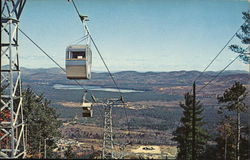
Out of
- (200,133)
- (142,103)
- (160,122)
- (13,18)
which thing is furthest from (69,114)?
(13,18)

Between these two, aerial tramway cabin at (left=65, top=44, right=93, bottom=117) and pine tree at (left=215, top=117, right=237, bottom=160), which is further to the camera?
pine tree at (left=215, top=117, right=237, bottom=160)

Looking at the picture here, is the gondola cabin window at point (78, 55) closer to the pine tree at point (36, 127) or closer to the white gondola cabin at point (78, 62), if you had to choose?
the white gondola cabin at point (78, 62)

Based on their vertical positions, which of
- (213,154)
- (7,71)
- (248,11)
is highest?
(248,11)

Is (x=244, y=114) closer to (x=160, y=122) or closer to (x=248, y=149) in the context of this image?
(x=248, y=149)

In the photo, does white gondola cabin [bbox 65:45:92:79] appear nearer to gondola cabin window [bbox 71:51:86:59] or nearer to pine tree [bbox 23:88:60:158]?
gondola cabin window [bbox 71:51:86:59]

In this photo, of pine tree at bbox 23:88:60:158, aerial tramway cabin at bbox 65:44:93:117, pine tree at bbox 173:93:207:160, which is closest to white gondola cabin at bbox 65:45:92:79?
aerial tramway cabin at bbox 65:44:93:117

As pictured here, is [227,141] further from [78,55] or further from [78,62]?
[78,62]

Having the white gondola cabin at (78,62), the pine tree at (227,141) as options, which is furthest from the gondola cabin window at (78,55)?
the pine tree at (227,141)

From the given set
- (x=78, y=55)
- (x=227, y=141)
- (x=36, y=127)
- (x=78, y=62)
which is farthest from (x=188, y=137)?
(x=78, y=62)
